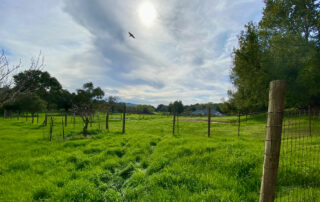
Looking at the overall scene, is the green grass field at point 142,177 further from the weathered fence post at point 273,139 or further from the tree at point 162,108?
the tree at point 162,108

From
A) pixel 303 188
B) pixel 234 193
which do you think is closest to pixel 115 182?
pixel 234 193

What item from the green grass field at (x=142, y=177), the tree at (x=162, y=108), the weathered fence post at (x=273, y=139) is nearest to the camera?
the weathered fence post at (x=273, y=139)

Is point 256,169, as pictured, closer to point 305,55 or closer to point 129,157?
point 129,157

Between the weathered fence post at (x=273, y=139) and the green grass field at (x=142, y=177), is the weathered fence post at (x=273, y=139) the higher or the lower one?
the higher one

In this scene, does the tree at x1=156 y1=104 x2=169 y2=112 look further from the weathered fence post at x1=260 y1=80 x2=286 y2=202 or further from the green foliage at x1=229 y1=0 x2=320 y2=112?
the weathered fence post at x1=260 y1=80 x2=286 y2=202

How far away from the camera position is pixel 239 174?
14.0 ft

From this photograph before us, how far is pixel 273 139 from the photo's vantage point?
7.38 feet

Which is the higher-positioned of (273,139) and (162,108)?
(273,139)

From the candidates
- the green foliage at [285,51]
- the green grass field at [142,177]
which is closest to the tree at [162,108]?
the green foliage at [285,51]

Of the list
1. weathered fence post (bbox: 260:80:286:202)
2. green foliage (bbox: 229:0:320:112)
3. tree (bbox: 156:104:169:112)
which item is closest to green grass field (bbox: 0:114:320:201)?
weathered fence post (bbox: 260:80:286:202)

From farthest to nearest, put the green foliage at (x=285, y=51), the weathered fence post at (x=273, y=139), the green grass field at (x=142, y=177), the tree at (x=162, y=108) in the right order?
the tree at (x=162, y=108)
the green foliage at (x=285, y=51)
the green grass field at (x=142, y=177)
the weathered fence post at (x=273, y=139)

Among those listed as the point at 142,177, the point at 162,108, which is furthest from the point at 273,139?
the point at 162,108

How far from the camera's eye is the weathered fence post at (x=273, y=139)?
2223 millimetres

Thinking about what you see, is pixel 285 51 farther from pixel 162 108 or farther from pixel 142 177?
pixel 162 108
